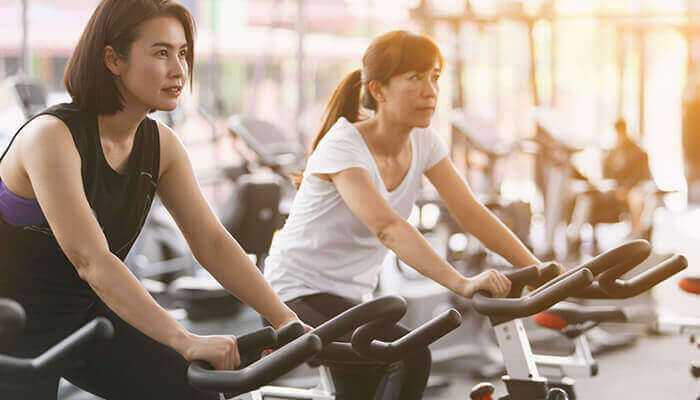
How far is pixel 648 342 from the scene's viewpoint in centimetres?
434

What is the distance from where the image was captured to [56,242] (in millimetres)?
1298

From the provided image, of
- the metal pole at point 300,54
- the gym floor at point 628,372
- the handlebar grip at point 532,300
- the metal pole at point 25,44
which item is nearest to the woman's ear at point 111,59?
the handlebar grip at point 532,300

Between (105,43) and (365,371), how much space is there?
0.90 meters

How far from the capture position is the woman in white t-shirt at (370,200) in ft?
5.72

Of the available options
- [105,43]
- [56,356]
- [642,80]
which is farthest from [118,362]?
[642,80]

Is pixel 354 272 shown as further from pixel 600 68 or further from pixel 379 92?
pixel 600 68

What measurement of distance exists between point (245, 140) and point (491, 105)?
12.4 ft

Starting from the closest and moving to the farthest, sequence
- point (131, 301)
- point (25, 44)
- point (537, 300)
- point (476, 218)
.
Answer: point (131, 301), point (537, 300), point (476, 218), point (25, 44)

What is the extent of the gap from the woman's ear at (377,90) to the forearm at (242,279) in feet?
2.06

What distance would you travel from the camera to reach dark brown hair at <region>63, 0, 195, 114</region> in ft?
4.14

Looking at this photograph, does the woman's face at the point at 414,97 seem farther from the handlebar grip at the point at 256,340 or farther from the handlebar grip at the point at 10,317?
the handlebar grip at the point at 10,317

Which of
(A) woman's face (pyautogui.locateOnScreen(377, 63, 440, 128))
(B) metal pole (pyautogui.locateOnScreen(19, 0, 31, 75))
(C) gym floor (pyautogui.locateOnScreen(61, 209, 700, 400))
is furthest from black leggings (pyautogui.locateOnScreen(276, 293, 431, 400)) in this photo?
(B) metal pole (pyautogui.locateOnScreen(19, 0, 31, 75))

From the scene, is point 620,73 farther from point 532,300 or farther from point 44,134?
point 44,134

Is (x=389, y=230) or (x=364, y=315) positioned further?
(x=389, y=230)
